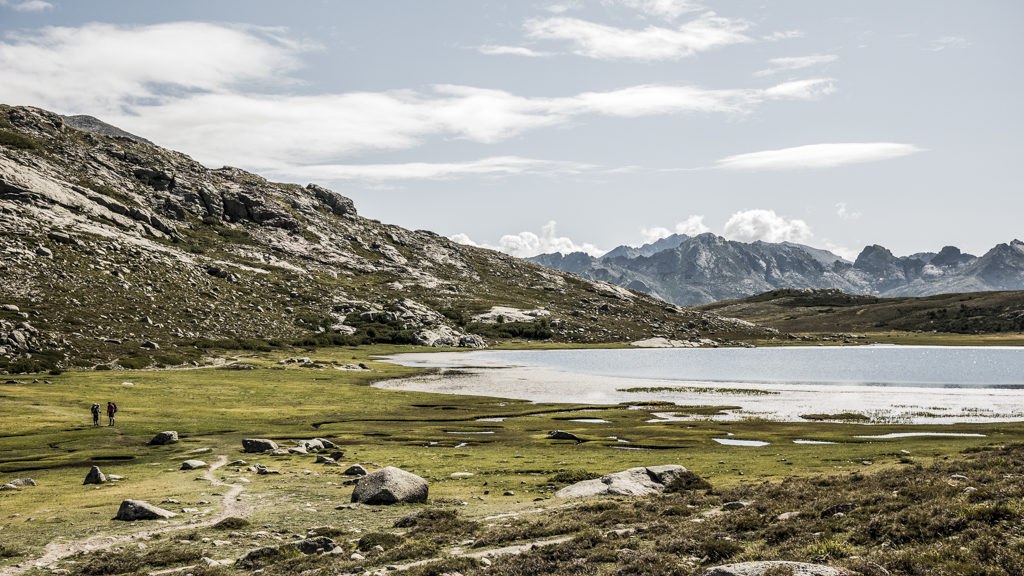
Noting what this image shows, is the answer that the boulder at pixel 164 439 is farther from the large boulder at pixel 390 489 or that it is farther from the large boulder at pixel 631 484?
the large boulder at pixel 631 484

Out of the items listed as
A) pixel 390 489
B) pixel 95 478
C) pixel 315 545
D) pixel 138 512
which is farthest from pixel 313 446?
pixel 315 545

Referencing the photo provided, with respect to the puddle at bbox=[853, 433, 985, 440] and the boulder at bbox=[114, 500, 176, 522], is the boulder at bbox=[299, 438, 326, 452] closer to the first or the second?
the boulder at bbox=[114, 500, 176, 522]

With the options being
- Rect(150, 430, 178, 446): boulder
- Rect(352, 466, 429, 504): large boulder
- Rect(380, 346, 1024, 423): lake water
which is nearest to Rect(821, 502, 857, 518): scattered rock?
Rect(352, 466, 429, 504): large boulder

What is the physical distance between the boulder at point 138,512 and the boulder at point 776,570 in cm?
2840

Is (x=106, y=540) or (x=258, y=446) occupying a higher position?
(x=106, y=540)

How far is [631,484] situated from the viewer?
126 ft

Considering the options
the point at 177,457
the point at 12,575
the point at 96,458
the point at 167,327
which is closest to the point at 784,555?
the point at 12,575

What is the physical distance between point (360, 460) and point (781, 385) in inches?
4047

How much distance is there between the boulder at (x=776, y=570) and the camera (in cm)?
1709

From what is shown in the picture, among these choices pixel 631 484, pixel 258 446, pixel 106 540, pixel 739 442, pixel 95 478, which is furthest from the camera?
pixel 739 442

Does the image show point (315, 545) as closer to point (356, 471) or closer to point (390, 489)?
point (390, 489)

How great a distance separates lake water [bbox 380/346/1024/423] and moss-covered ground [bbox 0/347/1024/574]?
14896mm

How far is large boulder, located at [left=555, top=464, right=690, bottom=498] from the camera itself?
37.7 m

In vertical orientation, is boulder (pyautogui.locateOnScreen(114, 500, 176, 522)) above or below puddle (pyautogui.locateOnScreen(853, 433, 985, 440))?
above
